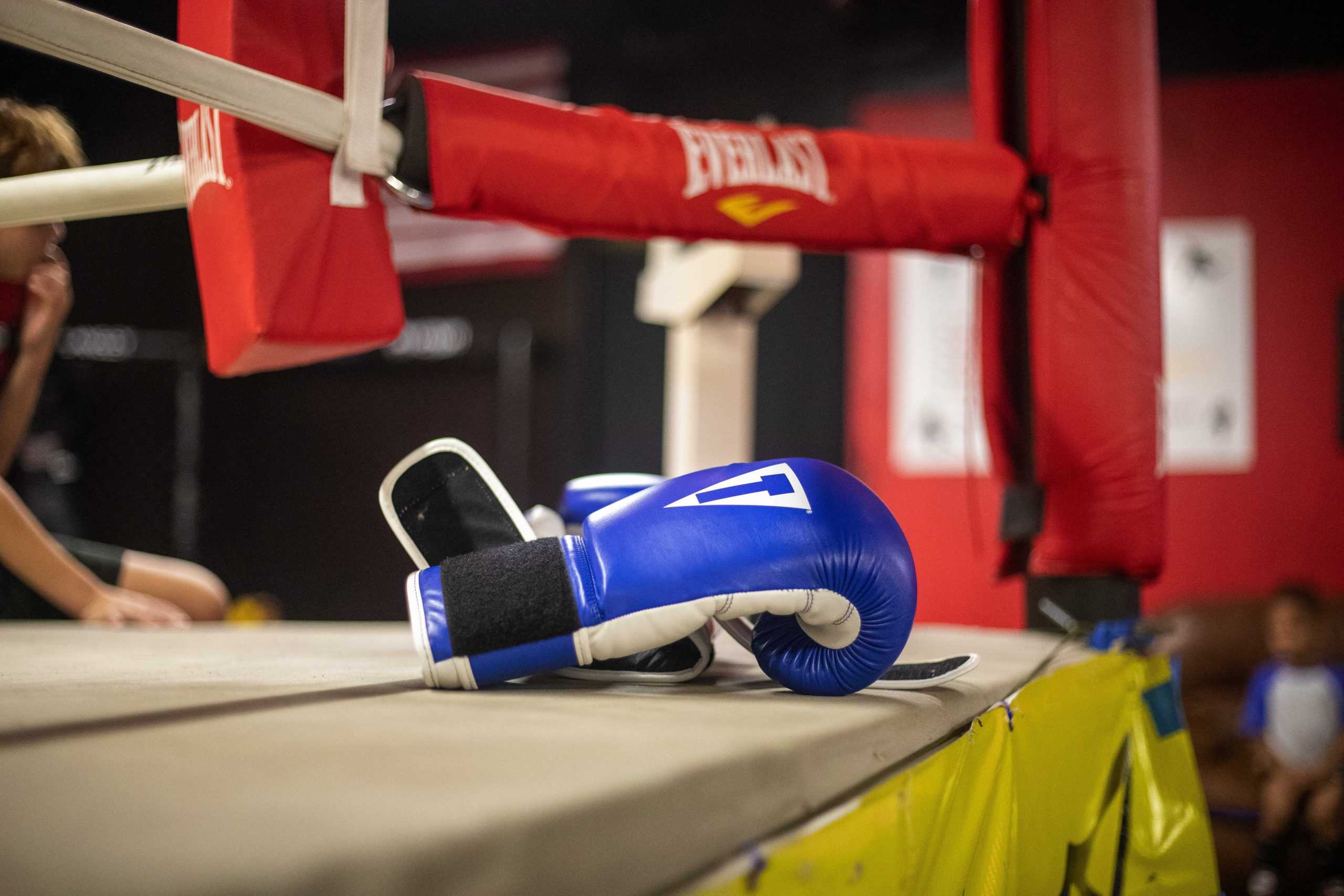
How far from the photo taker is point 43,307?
1240mm

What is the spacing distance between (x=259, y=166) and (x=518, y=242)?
8.61 feet

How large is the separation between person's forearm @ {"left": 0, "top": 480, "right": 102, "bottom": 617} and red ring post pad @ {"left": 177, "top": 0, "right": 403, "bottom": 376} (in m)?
0.61

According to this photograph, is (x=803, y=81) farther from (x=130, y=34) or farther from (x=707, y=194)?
(x=130, y=34)

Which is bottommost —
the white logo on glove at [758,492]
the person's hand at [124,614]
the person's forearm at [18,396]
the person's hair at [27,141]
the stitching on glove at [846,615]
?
the person's hand at [124,614]

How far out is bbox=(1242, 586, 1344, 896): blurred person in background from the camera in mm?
1996

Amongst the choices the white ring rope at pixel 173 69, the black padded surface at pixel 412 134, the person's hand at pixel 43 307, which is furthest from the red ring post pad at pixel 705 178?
the person's hand at pixel 43 307

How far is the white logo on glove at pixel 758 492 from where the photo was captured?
569 millimetres

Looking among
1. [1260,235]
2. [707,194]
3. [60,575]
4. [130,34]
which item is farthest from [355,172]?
[1260,235]

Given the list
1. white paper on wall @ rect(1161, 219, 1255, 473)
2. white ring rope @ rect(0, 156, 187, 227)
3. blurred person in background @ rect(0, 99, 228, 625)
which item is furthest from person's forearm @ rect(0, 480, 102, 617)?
white paper on wall @ rect(1161, 219, 1255, 473)

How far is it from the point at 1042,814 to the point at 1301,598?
6.81ft

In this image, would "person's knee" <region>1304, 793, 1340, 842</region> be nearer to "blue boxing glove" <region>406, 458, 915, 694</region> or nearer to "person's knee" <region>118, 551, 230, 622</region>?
"blue boxing glove" <region>406, 458, 915, 694</region>

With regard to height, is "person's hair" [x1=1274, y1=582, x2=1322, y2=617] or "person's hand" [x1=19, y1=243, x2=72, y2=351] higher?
"person's hand" [x1=19, y1=243, x2=72, y2=351]

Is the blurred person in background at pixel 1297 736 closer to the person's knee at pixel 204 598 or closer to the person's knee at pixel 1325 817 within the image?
the person's knee at pixel 1325 817

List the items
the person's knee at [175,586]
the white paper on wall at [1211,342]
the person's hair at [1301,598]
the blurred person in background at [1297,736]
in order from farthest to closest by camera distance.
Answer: the white paper on wall at [1211,342]
the person's hair at [1301,598]
the blurred person in background at [1297,736]
the person's knee at [175,586]
